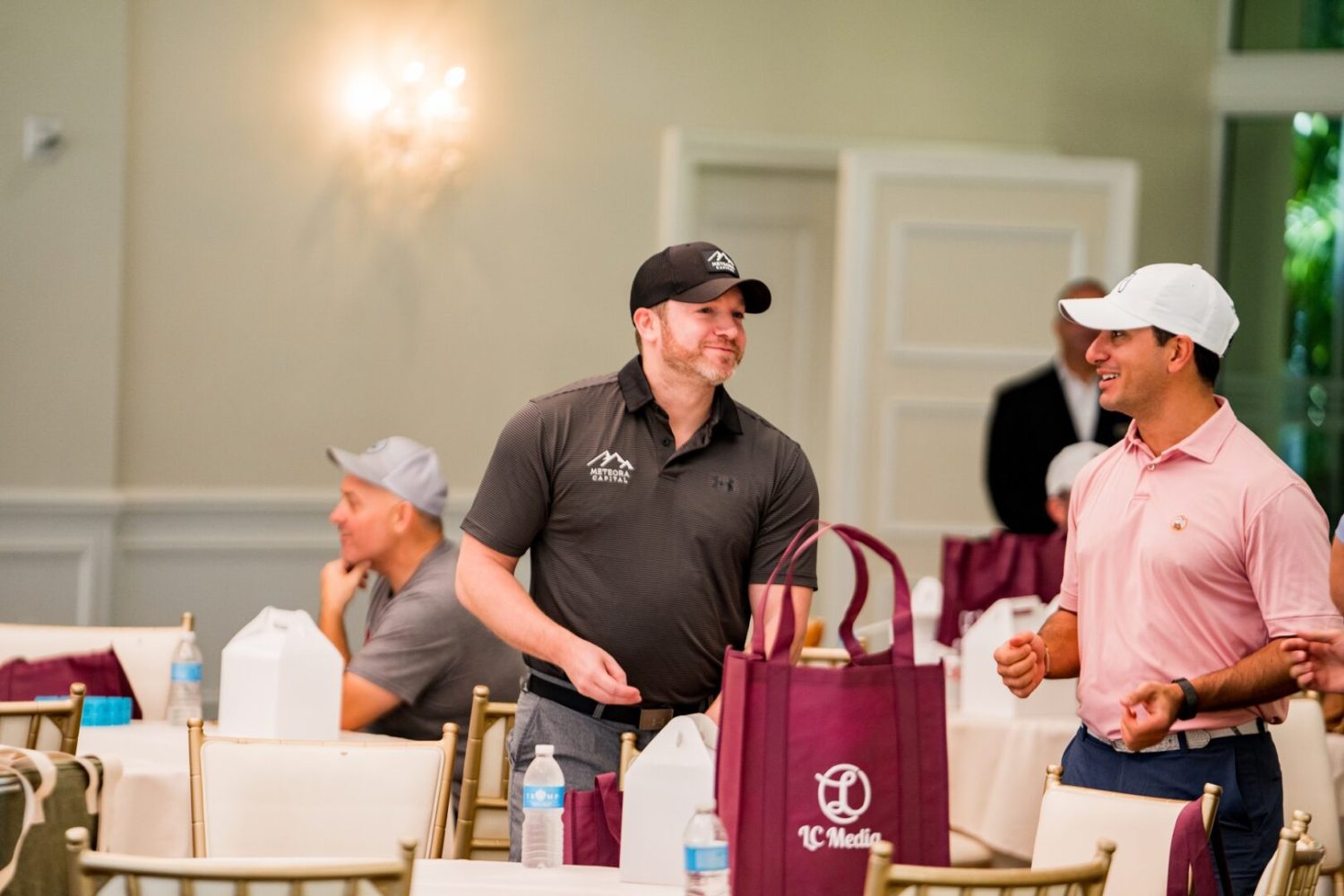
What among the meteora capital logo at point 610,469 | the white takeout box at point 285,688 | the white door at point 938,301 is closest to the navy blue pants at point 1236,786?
the meteora capital logo at point 610,469

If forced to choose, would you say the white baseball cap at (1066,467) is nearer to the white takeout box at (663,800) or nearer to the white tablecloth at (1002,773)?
the white tablecloth at (1002,773)

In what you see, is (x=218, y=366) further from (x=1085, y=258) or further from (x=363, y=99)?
(x=1085, y=258)

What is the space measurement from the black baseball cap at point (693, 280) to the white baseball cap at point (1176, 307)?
0.58 m

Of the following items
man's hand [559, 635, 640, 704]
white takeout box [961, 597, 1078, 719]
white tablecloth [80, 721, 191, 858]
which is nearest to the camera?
man's hand [559, 635, 640, 704]

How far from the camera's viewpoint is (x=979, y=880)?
6.18ft

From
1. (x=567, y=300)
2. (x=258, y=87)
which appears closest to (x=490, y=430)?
(x=567, y=300)

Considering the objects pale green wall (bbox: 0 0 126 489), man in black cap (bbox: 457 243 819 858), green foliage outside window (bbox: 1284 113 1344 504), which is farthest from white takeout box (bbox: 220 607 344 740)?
green foliage outside window (bbox: 1284 113 1344 504)

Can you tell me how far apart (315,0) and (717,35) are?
164 centimetres

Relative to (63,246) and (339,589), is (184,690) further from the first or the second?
(63,246)

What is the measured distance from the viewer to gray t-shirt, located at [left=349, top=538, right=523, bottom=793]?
358cm

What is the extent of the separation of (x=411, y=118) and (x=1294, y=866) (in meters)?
5.08

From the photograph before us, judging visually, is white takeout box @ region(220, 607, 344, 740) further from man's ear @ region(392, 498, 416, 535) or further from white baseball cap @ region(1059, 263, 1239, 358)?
white baseball cap @ region(1059, 263, 1239, 358)

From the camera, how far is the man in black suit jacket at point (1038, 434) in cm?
609

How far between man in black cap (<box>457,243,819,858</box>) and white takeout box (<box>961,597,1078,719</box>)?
1289 mm
